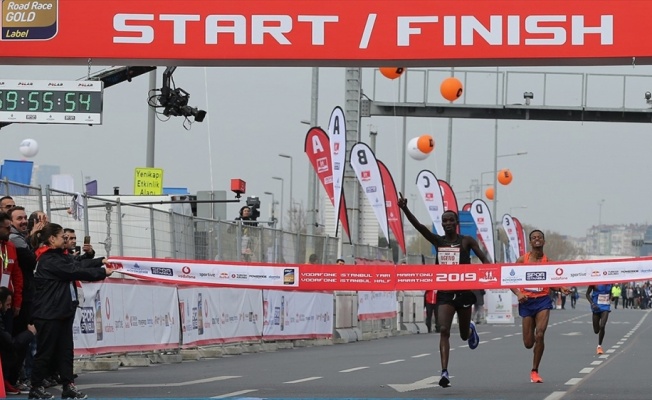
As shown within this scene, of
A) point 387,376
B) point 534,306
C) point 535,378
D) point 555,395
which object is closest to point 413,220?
point 534,306

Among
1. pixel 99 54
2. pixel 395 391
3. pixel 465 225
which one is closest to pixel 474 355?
pixel 395 391

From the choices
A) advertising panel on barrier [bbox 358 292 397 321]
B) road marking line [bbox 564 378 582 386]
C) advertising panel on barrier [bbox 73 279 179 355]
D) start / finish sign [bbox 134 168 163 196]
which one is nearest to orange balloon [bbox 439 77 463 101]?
advertising panel on barrier [bbox 358 292 397 321]

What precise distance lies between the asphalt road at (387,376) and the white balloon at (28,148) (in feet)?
63.8

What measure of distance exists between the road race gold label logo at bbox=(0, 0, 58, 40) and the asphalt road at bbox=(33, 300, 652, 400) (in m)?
3.87

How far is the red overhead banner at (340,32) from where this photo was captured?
14.3 metres

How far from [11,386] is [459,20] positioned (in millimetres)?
6018

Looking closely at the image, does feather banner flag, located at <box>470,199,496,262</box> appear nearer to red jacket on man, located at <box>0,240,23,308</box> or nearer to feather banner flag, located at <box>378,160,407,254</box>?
feather banner flag, located at <box>378,160,407,254</box>

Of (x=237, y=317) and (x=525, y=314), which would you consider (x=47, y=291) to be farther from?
(x=237, y=317)

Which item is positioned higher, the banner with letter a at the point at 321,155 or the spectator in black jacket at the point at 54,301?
the banner with letter a at the point at 321,155

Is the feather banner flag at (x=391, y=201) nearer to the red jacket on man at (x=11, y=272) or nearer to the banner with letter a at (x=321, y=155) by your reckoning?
the banner with letter a at (x=321, y=155)

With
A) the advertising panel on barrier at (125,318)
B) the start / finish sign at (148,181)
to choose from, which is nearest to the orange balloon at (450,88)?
the start / finish sign at (148,181)

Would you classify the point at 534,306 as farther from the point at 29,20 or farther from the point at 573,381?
the point at 29,20

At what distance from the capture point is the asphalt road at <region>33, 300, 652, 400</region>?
45.9 ft

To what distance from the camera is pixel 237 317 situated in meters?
25.7
